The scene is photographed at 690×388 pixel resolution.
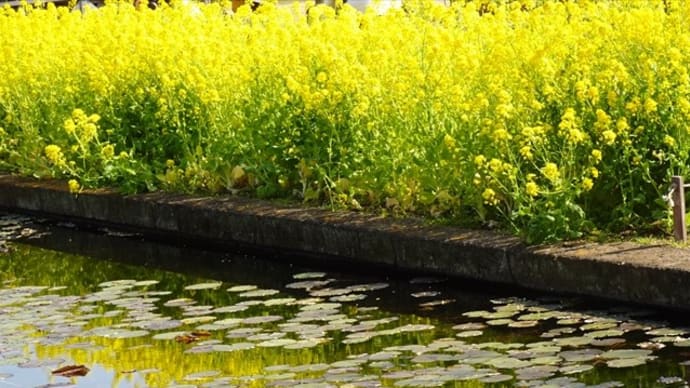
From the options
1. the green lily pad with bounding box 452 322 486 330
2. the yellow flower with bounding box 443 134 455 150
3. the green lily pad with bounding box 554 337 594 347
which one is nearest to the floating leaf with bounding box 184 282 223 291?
the yellow flower with bounding box 443 134 455 150

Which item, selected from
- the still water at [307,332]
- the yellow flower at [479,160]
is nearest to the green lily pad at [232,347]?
the still water at [307,332]

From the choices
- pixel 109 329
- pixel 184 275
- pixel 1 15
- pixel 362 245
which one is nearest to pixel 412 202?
pixel 362 245

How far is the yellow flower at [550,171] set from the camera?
948cm

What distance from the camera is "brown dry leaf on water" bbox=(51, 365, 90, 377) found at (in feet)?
26.9

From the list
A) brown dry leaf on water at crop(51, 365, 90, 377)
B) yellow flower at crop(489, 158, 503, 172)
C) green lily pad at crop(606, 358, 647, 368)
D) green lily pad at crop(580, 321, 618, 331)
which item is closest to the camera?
green lily pad at crop(606, 358, 647, 368)

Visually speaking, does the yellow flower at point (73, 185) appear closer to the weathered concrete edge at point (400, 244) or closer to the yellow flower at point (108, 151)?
the weathered concrete edge at point (400, 244)

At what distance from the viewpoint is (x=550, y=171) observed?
31.2ft

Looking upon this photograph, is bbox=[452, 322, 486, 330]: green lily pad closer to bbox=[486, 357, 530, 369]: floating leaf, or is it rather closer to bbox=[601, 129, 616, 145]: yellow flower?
bbox=[486, 357, 530, 369]: floating leaf

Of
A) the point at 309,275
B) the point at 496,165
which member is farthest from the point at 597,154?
the point at 309,275

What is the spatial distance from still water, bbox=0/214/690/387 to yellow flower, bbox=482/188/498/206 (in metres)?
0.49

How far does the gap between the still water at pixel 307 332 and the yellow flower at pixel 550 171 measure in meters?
0.64

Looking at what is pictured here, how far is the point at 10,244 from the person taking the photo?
42.5ft

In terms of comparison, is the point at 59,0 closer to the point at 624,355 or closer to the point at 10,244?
the point at 10,244

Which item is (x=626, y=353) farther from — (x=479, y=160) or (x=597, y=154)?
(x=479, y=160)
